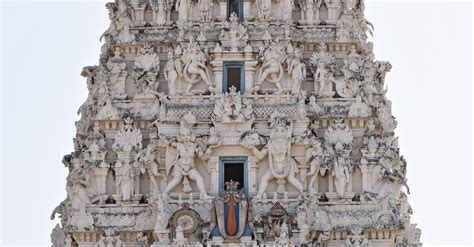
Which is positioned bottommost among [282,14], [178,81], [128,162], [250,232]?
[250,232]

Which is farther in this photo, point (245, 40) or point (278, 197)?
point (245, 40)

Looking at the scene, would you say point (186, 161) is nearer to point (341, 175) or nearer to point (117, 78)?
point (117, 78)

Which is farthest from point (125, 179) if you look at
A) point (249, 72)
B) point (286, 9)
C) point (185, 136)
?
point (286, 9)

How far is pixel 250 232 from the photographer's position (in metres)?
26.9

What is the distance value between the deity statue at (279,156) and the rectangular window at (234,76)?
1879 mm

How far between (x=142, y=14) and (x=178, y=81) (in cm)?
255

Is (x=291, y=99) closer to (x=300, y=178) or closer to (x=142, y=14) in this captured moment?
(x=300, y=178)

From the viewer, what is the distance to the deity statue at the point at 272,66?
29016 millimetres

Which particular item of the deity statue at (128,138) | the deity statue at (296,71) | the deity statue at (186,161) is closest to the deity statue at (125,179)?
the deity statue at (128,138)

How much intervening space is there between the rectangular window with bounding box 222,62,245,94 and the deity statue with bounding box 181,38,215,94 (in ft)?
1.56

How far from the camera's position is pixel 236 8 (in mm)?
30562

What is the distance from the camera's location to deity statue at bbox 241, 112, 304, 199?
1091 inches

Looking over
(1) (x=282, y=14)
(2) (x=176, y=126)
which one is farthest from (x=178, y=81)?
(1) (x=282, y=14)

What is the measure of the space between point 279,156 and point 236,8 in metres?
4.93
